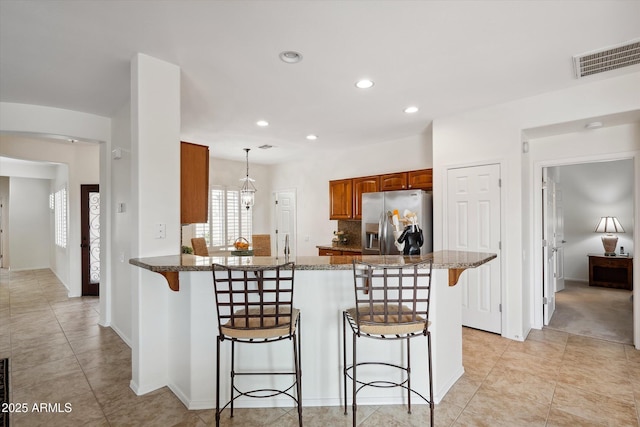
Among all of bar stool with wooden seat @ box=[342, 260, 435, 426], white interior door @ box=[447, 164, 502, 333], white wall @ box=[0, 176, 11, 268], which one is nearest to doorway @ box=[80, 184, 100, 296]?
white wall @ box=[0, 176, 11, 268]

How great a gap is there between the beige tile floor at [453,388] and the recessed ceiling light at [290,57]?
8.63ft

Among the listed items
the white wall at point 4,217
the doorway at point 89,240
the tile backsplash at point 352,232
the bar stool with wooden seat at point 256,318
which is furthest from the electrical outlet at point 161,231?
the white wall at point 4,217

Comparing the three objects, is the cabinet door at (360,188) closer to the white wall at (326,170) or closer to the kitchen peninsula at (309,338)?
the white wall at (326,170)

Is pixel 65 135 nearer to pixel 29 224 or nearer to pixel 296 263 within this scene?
pixel 296 263

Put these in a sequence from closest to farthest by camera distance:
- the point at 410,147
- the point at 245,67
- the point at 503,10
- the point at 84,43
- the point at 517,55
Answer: the point at 503,10 < the point at 84,43 < the point at 517,55 < the point at 245,67 < the point at 410,147

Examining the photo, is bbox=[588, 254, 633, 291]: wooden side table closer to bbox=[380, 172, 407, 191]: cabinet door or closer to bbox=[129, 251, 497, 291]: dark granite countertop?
bbox=[380, 172, 407, 191]: cabinet door

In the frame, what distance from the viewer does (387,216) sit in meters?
4.50

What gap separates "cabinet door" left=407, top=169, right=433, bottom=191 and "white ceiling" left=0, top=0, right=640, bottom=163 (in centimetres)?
96

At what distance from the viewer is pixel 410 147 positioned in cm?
505

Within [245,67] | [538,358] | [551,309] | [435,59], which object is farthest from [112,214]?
[551,309]

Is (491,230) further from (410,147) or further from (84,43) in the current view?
(84,43)

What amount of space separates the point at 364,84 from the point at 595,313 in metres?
4.48

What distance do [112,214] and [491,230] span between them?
14.7 ft

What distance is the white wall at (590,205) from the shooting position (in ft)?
20.0
